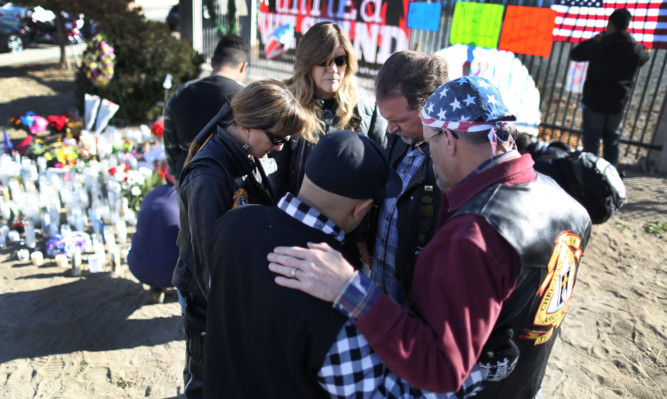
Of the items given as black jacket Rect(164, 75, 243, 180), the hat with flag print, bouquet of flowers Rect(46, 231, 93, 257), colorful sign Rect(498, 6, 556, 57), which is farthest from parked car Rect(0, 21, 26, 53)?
the hat with flag print

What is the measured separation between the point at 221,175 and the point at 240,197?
0.12 metres

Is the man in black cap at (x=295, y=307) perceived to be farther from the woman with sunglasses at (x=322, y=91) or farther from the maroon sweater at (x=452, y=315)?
the woman with sunglasses at (x=322, y=91)

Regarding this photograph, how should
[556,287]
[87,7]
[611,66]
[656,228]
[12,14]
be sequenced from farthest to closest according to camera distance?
[12,14] < [87,7] < [611,66] < [656,228] < [556,287]

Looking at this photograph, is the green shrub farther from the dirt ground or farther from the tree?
the dirt ground

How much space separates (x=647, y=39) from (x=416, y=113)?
6.16 metres

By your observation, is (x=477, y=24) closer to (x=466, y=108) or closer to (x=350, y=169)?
(x=466, y=108)

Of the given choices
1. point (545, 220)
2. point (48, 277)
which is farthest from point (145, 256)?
point (545, 220)

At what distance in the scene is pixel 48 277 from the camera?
4172 millimetres

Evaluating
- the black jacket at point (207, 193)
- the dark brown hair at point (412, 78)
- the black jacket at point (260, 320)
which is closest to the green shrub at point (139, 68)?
the black jacket at point (207, 193)

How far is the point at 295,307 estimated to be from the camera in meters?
1.28

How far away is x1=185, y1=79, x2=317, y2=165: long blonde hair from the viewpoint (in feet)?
7.13

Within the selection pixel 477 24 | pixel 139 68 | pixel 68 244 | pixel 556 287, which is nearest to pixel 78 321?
pixel 68 244

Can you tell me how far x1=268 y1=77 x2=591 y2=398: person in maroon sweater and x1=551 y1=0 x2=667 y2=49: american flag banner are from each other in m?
6.37

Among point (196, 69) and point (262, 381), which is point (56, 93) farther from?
point (262, 381)
